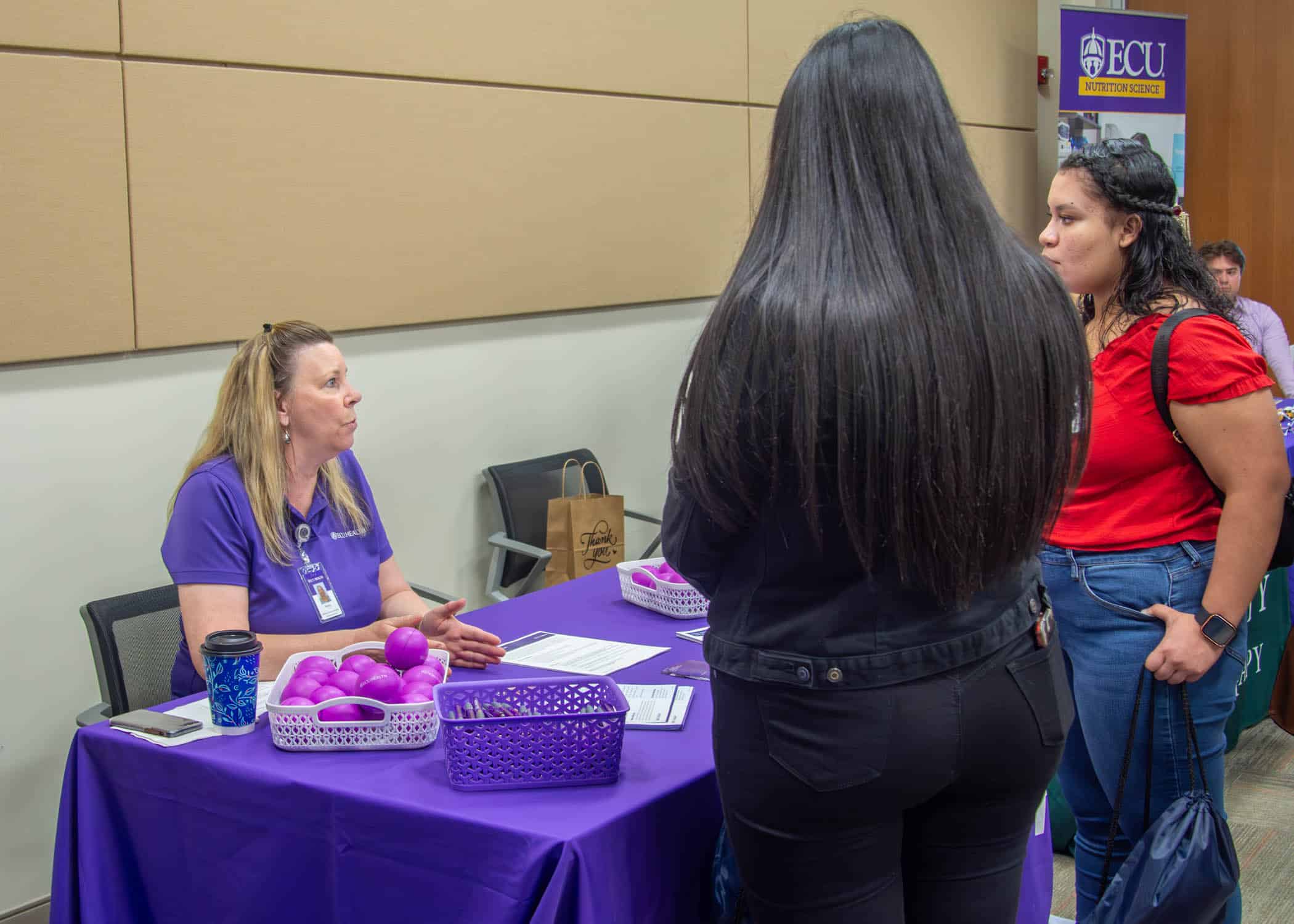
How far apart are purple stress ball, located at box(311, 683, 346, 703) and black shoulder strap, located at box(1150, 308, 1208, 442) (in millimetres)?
1191

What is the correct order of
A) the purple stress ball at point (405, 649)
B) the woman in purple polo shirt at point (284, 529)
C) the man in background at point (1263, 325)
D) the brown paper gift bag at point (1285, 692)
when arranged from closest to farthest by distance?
the purple stress ball at point (405, 649), the woman in purple polo shirt at point (284, 529), the brown paper gift bag at point (1285, 692), the man in background at point (1263, 325)

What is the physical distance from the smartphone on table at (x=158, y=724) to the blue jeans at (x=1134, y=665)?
128 cm

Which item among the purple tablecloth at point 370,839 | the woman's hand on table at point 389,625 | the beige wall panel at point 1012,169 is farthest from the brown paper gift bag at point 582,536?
the beige wall panel at point 1012,169

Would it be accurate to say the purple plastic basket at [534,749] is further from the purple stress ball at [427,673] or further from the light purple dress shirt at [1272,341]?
the light purple dress shirt at [1272,341]

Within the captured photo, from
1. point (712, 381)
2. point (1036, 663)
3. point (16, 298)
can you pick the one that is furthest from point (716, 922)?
point (16, 298)

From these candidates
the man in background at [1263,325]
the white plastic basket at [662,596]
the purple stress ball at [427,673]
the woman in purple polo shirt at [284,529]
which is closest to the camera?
the purple stress ball at [427,673]

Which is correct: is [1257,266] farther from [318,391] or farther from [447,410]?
[318,391]

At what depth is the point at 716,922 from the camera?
1524mm

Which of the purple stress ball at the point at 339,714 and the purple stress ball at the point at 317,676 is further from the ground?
the purple stress ball at the point at 317,676

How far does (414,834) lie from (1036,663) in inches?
28.5

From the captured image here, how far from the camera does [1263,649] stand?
11.0ft

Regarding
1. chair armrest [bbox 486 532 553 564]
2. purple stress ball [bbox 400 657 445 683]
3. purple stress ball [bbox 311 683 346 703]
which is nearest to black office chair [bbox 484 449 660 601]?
chair armrest [bbox 486 532 553 564]

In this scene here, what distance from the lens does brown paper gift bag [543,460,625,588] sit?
3357 millimetres

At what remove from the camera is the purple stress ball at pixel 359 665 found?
5.59 ft
